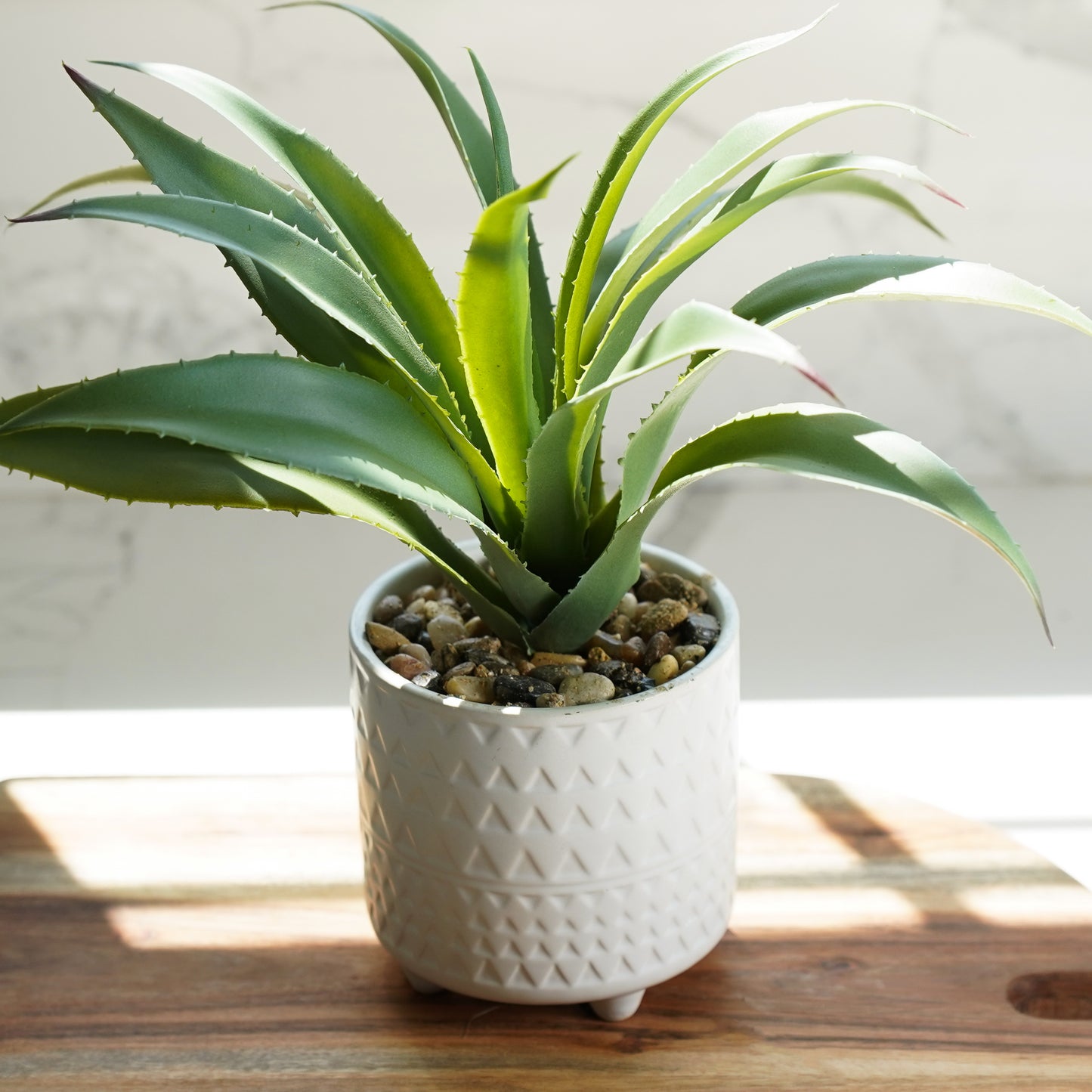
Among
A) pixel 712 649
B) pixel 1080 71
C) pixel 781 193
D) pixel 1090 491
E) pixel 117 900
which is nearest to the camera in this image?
pixel 781 193

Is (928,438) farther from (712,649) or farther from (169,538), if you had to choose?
(712,649)

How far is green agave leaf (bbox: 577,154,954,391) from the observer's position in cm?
62

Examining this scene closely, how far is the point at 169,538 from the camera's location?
1.56 m

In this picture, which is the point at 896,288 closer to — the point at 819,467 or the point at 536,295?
the point at 819,467

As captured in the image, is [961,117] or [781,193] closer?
[781,193]

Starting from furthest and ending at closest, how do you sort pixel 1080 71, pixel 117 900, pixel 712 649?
pixel 1080 71 < pixel 117 900 < pixel 712 649

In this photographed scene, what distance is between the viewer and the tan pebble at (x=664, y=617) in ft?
2.56

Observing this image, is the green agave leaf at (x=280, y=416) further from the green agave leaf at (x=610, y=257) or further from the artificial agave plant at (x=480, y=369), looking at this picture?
the green agave leaf at (x=610, y=257)

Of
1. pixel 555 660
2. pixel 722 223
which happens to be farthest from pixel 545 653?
pixel 722 223

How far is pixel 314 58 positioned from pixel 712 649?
0.97m

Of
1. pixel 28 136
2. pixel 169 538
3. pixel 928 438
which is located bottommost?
pixel 169 538

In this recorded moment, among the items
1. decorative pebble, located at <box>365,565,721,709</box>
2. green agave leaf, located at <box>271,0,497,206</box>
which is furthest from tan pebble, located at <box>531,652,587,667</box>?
green agave leaf, located at <box>271,0,497,206</box>

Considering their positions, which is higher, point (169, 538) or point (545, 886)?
point (545, 886)

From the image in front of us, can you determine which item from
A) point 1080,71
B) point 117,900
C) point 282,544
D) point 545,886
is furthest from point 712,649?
point 1080,71
